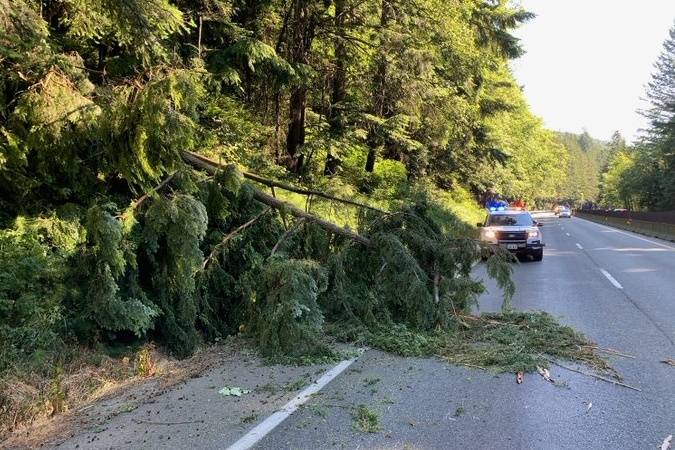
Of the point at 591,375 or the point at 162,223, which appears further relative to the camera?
the point at 162,223

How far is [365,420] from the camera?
15.4 ft

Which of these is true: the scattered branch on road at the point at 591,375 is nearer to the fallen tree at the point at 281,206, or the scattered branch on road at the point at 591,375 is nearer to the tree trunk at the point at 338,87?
the fallen tree at the point at 281,206

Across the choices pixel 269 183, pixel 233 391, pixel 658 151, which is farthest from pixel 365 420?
pixel 658 151

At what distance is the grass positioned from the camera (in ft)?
14.9

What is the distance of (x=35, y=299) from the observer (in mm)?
5914

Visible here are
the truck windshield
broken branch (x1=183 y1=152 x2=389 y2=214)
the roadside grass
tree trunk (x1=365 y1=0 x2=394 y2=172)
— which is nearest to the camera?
the roadside grass

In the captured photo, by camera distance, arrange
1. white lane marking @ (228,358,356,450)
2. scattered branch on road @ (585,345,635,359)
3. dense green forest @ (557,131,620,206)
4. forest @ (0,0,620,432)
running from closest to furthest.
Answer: white lane marking @ (228,358,356,450), forest @ (0,0,620,432), scattered branch on road @ (585,345,635,359), dense green forest @ (557,131,620,206)

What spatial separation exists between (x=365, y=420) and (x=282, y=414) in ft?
2.32

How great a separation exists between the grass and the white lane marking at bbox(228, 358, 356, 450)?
54 cm

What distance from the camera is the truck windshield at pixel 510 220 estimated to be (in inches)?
758

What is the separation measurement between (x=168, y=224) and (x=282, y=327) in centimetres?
182

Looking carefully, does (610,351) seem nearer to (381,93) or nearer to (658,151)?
(381,93)

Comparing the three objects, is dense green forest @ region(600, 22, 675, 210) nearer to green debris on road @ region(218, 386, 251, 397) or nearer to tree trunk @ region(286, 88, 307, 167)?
tree trunk @ region(286, 88, 307, 167)

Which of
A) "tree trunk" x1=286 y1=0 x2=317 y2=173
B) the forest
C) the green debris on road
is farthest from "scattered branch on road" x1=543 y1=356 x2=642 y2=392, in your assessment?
"tree trunk" x1=286 y1=0 x2=317 y2=173
